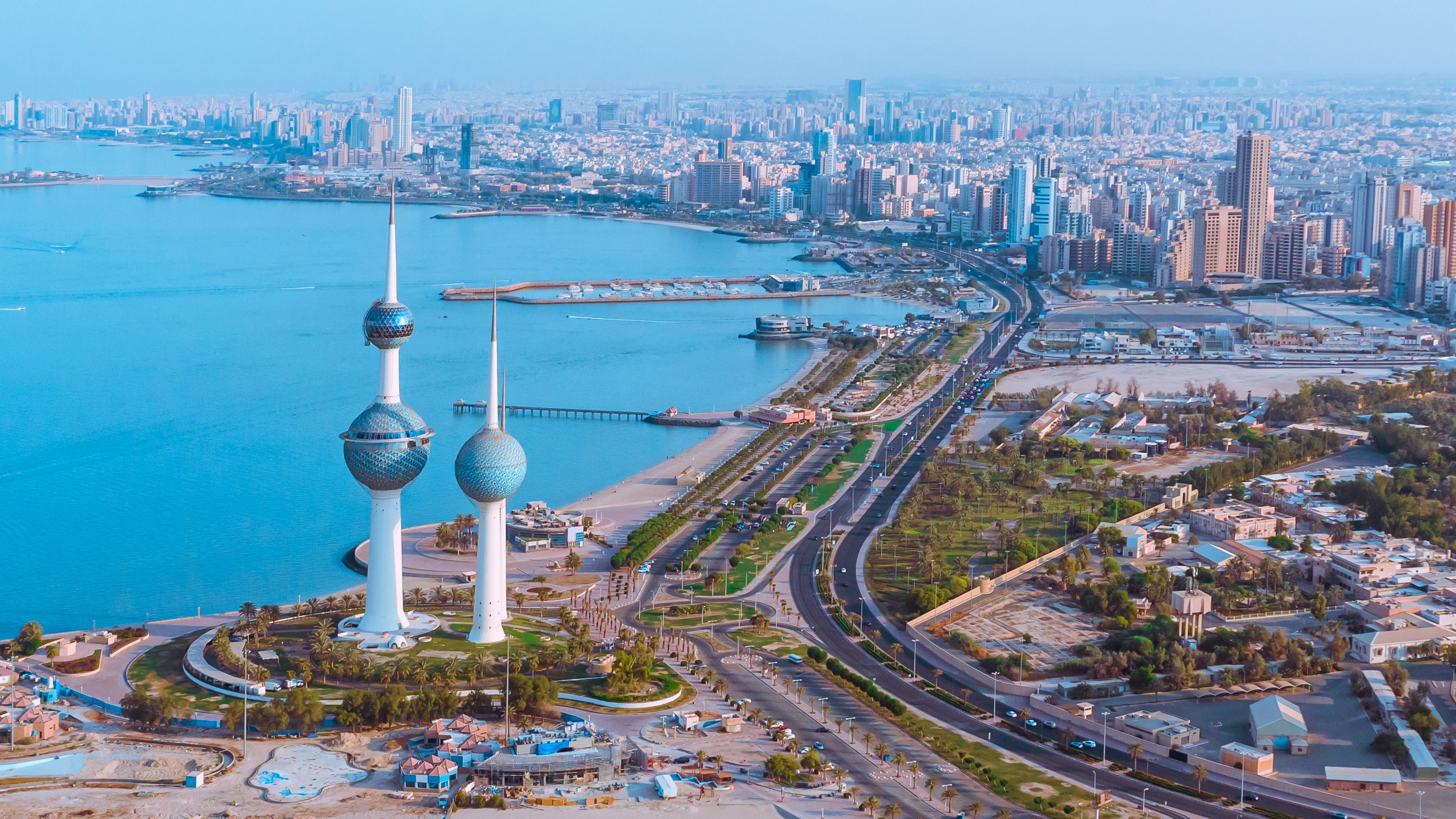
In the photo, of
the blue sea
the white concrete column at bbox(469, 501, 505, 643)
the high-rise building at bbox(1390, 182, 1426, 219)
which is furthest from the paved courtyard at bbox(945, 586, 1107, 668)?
the high-rise building at bbox(1390, 182, 1426, 219)

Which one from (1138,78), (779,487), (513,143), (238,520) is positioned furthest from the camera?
(1138,78)

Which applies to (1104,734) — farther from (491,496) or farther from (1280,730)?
(491,496)

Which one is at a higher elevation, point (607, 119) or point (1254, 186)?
point (607, 119)

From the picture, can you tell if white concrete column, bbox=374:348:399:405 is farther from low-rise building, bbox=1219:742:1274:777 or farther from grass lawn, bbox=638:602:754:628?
low-rise building, bbox=1219:742:1274:777

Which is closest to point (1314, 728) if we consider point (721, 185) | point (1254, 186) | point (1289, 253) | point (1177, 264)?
point (1177, 264)

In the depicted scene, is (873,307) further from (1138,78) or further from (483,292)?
(1138,78)

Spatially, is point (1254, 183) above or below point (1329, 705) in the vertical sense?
above

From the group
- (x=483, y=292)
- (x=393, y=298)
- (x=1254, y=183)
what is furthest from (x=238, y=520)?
(x=1254, y=183)

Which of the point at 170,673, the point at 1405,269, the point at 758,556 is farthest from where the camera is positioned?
the point at 1405,269
